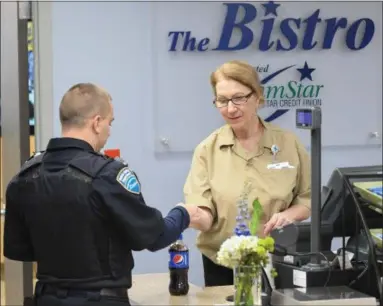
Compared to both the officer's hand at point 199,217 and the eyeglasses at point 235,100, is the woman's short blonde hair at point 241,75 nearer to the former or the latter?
the eyeglasses at point 235,100

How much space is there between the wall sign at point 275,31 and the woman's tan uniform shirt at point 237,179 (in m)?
1.04

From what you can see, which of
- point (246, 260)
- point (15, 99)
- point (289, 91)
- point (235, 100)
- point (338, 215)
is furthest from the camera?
point (289, 91)

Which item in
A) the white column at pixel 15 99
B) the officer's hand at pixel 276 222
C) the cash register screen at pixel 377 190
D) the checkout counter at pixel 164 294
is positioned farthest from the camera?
the white column at pixel 15 99

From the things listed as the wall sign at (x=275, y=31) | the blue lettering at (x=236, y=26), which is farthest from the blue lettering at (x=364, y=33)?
the blue lettering at (x=236, y=26)

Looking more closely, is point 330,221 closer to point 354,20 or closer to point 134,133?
point 134,133

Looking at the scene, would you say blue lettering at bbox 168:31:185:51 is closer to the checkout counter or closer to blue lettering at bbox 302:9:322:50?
blue lettering at bbox 302:9:322:50

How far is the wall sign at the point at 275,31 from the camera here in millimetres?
4391

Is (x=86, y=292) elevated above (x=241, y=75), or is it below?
below

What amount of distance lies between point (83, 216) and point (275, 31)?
2.29 m

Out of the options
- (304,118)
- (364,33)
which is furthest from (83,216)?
(364,33)

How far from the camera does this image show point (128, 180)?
2.60 m

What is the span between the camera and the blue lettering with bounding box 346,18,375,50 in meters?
4.59

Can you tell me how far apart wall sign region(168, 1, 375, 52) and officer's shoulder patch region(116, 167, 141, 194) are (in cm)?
186

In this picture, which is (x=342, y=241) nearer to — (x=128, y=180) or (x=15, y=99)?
(x=128, y=180)
